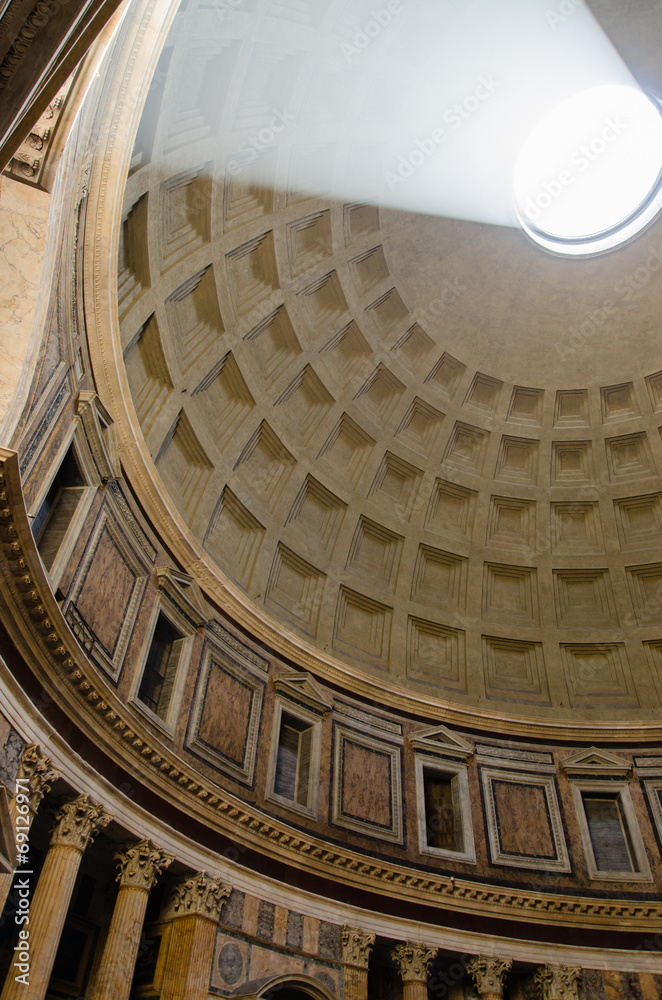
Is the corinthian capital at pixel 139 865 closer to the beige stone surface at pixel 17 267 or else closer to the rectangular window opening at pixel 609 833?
the beige stone surface at pixel 17 267

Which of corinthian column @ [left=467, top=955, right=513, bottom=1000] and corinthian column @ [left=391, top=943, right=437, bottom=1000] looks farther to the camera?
corinthian column @ [left=467, top=955, right=513, bottom=1000]

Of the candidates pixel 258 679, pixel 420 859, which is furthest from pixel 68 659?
pixel 420 859

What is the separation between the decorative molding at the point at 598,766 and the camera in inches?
712

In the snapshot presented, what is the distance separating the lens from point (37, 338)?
358 inches

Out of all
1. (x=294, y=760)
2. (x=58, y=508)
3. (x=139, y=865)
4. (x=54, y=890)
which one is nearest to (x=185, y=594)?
(x=58, y=508)

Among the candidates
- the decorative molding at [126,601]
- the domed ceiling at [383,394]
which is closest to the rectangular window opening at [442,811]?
the domed ceiling at [383,394]

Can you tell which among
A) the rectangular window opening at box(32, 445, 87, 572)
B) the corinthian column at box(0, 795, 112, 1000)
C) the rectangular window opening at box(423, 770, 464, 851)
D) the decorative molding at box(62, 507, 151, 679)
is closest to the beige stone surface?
the rectangular window opening at box(32, 445, 87, 572)

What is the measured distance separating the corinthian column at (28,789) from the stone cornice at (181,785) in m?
0.95

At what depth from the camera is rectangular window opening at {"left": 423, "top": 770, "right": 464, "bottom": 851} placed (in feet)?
54.0

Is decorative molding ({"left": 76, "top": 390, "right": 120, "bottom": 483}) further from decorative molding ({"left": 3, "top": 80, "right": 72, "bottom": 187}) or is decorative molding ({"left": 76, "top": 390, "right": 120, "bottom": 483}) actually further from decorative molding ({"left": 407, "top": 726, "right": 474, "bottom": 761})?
decorative molding ({"left": 407, "top": 726, "right": 474, "bottom": 761})

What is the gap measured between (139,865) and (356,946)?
4845 mm

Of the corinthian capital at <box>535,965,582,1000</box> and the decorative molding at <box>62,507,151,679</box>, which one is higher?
the decorative molding at <box>62,507,151,679</box>

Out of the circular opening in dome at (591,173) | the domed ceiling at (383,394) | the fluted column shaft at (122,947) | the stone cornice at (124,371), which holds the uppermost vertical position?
the circular opening in dome at (591,173)

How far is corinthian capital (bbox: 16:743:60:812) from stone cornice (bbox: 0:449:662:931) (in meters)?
0.91
